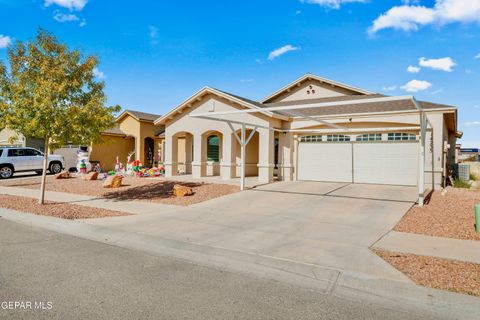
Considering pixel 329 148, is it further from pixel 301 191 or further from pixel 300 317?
pixel 300 317

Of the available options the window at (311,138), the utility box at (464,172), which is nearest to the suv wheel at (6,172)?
the window at (311,138)

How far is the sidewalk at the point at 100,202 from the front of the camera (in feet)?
35.1

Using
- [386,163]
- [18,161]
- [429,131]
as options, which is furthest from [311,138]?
[18,161]

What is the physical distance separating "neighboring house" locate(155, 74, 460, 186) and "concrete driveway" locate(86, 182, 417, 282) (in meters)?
2.63

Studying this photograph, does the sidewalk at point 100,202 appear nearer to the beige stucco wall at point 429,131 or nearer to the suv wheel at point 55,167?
the suv wheel at point 55,167

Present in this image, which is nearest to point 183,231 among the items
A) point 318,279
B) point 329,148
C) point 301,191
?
point 318,279

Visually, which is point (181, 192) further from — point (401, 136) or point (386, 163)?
point (401, 136)

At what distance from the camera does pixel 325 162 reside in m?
17.6

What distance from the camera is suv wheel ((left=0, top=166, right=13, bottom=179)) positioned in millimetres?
19761

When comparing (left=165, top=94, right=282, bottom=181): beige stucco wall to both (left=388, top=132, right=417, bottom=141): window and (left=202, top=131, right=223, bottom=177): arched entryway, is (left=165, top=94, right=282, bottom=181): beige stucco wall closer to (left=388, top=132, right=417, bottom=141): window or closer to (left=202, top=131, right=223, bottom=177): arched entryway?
(left=202, top=131, right=223, bottom=177): arched entryway

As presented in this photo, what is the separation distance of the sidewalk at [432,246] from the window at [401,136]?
9.53m

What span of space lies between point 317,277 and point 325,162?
13.1 metres

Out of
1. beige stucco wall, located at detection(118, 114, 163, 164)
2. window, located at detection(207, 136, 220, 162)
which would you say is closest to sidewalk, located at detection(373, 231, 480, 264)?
window, located at detection(207, 136, 220, 162)

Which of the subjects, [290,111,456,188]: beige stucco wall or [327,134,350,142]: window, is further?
[327,134,350,142]: window
